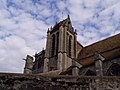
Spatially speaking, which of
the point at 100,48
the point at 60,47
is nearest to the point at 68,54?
the point at 60,47

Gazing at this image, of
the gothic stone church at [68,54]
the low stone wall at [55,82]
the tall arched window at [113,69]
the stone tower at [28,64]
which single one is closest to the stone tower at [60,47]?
the gothic stone church at [68,54]

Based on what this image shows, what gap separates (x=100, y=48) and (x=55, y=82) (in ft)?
84.8

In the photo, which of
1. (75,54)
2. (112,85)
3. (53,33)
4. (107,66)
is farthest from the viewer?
(53,33)

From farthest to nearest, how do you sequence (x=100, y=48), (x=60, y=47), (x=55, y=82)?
1. (x=60, y=47)
2. (x=100, y=48)
3. (x=55, y=82)

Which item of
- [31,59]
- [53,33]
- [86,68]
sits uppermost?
[53,33]

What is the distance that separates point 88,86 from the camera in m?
4.18

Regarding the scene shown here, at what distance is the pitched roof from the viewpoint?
2672 cm

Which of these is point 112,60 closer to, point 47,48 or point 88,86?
point 47,48

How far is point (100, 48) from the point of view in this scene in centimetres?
2941

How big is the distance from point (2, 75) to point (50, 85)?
101 centimetres

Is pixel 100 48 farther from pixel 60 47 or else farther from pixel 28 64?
pixel 28 64

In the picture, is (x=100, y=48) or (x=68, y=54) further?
(x=68, y=54)

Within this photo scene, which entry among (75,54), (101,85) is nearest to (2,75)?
(101,85)

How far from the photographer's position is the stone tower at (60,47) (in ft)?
98.4
